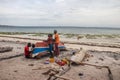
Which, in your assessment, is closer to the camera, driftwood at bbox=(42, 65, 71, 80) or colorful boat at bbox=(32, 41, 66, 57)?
driftwood at bbox=(42, 65, 71, 80)

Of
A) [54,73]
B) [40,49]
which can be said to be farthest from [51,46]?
[54,73]

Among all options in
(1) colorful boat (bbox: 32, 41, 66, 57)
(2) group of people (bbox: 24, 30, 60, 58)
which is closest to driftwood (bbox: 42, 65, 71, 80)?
(1) colorful boat (bbox: 32, 41, 66, 57)

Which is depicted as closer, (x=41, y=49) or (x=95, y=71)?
(x=95, y=71)

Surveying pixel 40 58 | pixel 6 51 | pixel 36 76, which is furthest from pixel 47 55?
pixel 36 76

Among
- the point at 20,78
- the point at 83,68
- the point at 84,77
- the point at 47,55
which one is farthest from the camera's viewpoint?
the point at 47,55

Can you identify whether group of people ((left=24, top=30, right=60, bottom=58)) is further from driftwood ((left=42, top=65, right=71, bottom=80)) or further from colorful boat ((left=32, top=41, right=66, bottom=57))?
driftwood ((left=42, top=65, right=71, bottom=80))

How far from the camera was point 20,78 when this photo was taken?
8430mm

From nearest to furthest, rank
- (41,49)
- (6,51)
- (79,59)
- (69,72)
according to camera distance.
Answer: (69,72)
(79,59)
(41,49)
(6,51)

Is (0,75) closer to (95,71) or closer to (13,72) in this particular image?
(13,72)

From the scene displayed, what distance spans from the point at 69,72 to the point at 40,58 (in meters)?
3.92

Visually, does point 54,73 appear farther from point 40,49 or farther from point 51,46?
point 51,46

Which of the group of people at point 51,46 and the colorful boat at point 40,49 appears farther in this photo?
the group of people at point 51,46

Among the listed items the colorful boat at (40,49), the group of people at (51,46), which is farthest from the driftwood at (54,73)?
the group of people at (51,46)

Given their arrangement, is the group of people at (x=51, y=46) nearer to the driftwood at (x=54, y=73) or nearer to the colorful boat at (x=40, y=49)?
the colorful boat at (x=40, y=49)
